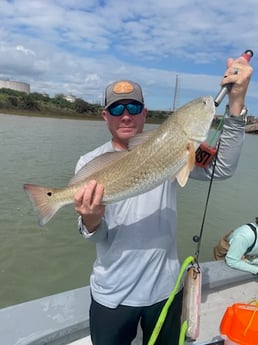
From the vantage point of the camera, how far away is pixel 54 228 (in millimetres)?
9797

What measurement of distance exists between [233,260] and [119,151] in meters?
2.43

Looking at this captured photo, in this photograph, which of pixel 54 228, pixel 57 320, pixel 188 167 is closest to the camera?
pixel 188 167

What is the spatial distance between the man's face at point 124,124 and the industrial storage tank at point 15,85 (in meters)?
112

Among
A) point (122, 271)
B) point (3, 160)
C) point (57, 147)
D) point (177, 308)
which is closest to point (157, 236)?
point (122, 271)

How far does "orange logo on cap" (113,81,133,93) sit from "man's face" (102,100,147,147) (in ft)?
0.24

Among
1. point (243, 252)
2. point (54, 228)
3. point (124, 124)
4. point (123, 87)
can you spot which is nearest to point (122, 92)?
point (123, 87)

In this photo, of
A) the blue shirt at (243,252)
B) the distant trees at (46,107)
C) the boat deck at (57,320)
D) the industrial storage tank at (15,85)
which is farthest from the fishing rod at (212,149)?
the industrial storage tank at (15,85)

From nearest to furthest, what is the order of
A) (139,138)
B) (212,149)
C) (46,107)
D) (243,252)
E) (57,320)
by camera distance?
1. (139,138)
2. (212,149)
3. (57,320)
4. (243,252)
5. (46,107)

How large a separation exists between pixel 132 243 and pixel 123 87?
929 mm

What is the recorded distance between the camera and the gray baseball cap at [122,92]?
2266 mm

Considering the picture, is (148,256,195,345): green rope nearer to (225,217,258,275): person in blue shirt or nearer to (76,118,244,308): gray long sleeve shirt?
(76,118,244,308): gray long sleeve shirt

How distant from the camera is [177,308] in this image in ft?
7.86

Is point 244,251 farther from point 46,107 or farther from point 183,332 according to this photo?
point 46,107

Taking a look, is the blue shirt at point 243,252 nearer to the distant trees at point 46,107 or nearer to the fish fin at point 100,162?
the fish fin at point 100,162
